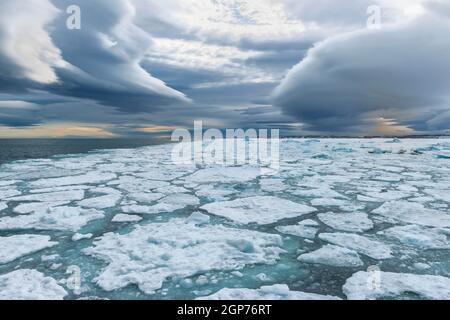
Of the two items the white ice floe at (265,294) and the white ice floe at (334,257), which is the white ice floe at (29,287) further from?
the white ice floe at (334,257)

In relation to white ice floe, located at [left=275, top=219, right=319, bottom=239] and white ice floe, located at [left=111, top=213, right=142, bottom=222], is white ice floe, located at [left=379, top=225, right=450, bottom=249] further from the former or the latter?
white ice floe, located at [left=111, top=213, right=142, bottom=222]

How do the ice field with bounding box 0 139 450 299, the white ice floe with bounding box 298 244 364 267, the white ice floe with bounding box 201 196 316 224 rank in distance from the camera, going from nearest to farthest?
the ice field with bounding box 0 139 450 299 → the white ice floe with bounding box 298 244 364 267 → the white ice floe with bounding box 201 196 316 224

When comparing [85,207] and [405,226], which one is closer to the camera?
[405,226]

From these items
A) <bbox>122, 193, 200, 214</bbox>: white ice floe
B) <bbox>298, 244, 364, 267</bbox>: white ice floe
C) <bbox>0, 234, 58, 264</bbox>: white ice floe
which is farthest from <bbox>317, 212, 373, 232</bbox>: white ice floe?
<bbox>0, 234, 58, 264</bbox>: white ice floe

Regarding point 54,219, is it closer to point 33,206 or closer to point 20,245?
point 20,245
